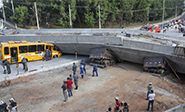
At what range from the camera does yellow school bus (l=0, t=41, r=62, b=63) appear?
56.4ft

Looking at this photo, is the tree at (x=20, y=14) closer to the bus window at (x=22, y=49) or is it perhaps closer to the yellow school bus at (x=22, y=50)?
the yellow school bus at (x=22, y=50)

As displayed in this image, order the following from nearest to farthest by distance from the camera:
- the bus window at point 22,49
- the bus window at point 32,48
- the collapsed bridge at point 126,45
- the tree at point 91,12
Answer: the collapsed bridge at point 126,45, the bus window at point 22,49, the bus window at point 32,48, the tree at point 91,12

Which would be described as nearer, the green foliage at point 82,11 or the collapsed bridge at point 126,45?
the collapsed bridge at point 126,45

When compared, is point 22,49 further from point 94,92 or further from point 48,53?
point 94,92

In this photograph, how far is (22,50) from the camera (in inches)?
707

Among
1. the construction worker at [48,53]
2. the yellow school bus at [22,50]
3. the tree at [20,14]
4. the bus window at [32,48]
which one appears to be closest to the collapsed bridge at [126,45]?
the construction worker at [48,53]

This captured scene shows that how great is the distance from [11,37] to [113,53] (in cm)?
1391

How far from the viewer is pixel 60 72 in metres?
16.6

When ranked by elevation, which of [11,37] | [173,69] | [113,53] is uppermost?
[11,37]

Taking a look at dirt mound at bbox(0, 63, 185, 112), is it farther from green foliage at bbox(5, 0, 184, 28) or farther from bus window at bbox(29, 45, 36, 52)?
green foliage at bbox(5, 0, 184, 28)

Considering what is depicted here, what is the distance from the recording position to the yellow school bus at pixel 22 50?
677 inches

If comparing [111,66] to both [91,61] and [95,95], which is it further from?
[95,95]

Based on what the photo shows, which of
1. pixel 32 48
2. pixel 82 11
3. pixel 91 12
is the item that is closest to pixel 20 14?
pixel 82 11

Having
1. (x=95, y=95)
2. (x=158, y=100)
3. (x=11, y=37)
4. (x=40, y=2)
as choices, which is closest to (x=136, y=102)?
(x=158, y=100)
